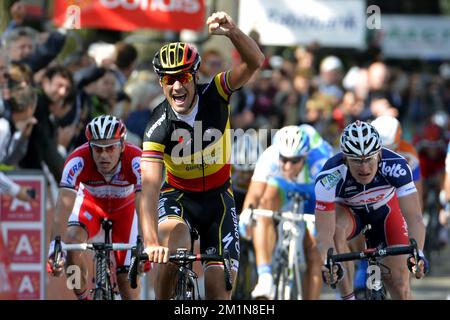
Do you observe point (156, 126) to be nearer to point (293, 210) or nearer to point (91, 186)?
point (91, 186)

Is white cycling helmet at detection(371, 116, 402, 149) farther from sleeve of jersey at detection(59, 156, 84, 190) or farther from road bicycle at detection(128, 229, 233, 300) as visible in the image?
→ road bicycle at detection(128, 229, 233, 300)

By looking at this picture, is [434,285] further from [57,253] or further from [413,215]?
[57,253]

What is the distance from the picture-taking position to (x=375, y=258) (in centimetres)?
948

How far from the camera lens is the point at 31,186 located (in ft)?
39.5

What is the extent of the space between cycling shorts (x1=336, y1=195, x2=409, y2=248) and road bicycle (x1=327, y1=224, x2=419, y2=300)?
552 millimetres

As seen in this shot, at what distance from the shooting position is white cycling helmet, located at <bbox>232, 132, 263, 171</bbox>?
13.9m

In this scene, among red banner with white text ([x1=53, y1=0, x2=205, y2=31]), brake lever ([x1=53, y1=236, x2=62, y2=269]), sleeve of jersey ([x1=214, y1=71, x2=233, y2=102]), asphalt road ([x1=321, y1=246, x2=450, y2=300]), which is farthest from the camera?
red banner with white text ([x1=53, y1=0, x2=205, y2=31])

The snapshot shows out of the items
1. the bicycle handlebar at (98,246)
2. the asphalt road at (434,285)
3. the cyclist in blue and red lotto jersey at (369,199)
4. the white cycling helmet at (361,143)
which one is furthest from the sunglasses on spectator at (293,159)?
the bicycle handlebar at (98,246)

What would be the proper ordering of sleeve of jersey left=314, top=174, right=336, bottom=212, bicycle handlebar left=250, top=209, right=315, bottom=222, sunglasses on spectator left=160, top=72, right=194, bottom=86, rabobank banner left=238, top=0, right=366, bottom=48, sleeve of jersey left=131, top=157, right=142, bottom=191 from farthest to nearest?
rabobank banner left=238, top=0, right=366, bottom=48
bicycle handlebar left=250, top=209, right=315, bottom=222
sleeve of jersey left=131, top=157, right=142, bottom=191
sleeve of jersey left=314, top=174, right=336, bottom=212
sunglasses on spectator left=160, top=72, right=194, bottom=86

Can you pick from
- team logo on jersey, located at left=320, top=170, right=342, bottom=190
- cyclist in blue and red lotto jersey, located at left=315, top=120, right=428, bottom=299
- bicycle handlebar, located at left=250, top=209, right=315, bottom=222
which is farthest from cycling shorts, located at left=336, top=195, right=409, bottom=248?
bicycle handlebar, located at left=250, top=209, right=315, bottom=222

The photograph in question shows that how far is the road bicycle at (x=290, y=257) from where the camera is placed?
12.6 metres

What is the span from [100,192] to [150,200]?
5.90 ft

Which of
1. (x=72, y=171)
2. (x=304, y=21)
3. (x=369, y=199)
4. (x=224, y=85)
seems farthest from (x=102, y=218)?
(x=304, y=21)

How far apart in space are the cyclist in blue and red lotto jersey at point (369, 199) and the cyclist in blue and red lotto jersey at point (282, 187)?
1.90m
